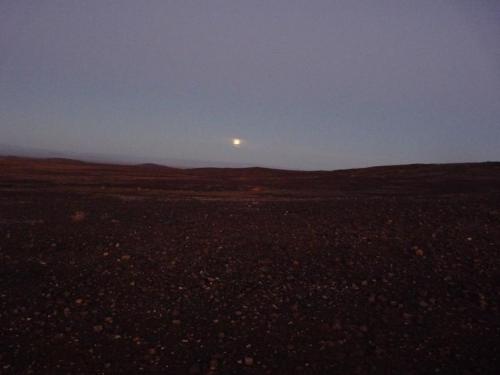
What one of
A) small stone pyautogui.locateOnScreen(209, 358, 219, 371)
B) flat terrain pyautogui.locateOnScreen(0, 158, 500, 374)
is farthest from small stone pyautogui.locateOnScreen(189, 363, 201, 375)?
small stone pyautogui.locateOnScreen(209, 358, 219, 371)

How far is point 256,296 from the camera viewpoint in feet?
18.9

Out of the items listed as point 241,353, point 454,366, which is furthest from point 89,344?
point 454,366

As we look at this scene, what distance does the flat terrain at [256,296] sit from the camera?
429cm

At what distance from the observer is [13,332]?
15.3 ft

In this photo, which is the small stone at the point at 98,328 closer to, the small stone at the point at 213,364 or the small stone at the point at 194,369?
the small stone at the point at 194,369

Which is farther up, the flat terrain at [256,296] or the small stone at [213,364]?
the flat terrain at [256,296]

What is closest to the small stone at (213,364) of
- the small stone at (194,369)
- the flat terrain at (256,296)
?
the flat terrain at (256,296)

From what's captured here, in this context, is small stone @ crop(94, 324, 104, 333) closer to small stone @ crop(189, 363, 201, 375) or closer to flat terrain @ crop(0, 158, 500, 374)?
flat terrain @ crop(0, 158, 500, 374)

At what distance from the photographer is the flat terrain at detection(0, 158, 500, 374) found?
4.29 metres

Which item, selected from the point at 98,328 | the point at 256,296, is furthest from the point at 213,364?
the point at 98,328

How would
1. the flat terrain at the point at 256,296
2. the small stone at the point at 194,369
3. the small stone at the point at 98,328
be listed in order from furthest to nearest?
1. the small stone at the point at 98,328
2. the flat terrain at the point at 256,296
3. the small stone at the point at 194,369

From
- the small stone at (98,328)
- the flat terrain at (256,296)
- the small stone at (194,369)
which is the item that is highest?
the flat terrain at (256,296)

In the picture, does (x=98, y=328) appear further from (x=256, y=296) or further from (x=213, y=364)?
(x=256, y=296)

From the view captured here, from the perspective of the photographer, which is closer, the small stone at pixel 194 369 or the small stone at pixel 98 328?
the small stone at pixel 194 369
